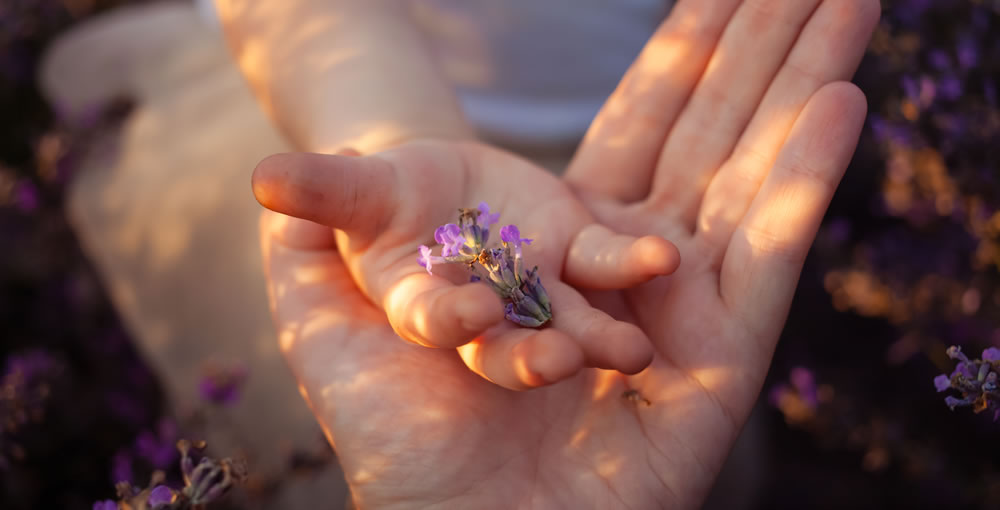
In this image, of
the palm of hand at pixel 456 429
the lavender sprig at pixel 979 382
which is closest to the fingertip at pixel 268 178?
the palm of hand at pixel 456 429

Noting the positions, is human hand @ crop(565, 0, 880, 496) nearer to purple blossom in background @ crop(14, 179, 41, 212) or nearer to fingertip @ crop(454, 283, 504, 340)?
fingertip @ crop(454, 283, 504, 340)

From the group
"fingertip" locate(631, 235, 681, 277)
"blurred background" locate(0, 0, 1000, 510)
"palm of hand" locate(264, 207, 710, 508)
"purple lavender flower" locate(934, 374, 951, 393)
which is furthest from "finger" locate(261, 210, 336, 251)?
"purple lavender flower" locate(934, 374, 951, 393)

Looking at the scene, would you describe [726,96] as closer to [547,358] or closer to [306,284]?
[547,358]

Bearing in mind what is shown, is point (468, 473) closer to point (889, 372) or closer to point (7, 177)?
point (889, 372)

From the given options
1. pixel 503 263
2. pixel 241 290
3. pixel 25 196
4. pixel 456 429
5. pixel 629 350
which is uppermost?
pixel 25 196

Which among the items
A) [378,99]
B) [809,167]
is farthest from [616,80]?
[809,167]

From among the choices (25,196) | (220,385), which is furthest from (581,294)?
(25,196)

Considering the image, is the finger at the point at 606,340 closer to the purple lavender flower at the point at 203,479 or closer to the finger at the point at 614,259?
the finger at the point at 614,259
